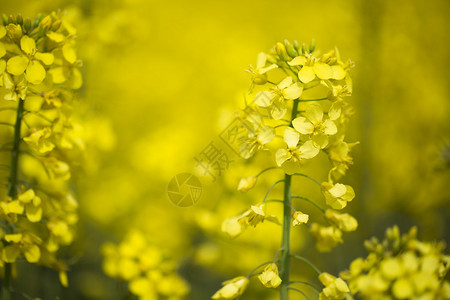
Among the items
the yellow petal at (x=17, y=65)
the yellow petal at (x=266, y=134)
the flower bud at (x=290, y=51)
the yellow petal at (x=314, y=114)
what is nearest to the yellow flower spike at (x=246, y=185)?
the yellow petal at (x=266, y=134)

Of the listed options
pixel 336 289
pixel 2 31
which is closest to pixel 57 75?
pixel 2 31

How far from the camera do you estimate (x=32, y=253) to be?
1.06 meters

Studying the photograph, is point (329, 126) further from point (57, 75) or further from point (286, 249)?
point (57, 75)

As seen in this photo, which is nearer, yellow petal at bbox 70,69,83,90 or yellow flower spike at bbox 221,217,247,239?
yellow flower spike at bbox 221,217,247,239

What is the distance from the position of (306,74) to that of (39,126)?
712mm

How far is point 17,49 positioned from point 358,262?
40.3 inches

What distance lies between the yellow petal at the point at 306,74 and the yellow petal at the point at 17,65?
2.14 ft

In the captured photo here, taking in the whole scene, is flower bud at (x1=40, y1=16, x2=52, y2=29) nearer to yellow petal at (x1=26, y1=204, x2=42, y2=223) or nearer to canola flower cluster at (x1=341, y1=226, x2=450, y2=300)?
yellow petal at (x1=26, y1=204, x2=42, y2=223)

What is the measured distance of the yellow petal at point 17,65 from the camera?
3.21ft

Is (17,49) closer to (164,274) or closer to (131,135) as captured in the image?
(164,274)

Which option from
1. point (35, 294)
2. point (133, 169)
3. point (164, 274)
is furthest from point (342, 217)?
point (133, 169)

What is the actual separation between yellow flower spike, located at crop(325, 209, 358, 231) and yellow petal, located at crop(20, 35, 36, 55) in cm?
82

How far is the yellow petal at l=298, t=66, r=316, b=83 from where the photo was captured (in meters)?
0.90

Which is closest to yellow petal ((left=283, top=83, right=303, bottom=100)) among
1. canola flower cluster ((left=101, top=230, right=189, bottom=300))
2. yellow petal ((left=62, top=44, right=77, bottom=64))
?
yellow petal ((left=62, top=44, right=77, bottom=64))
